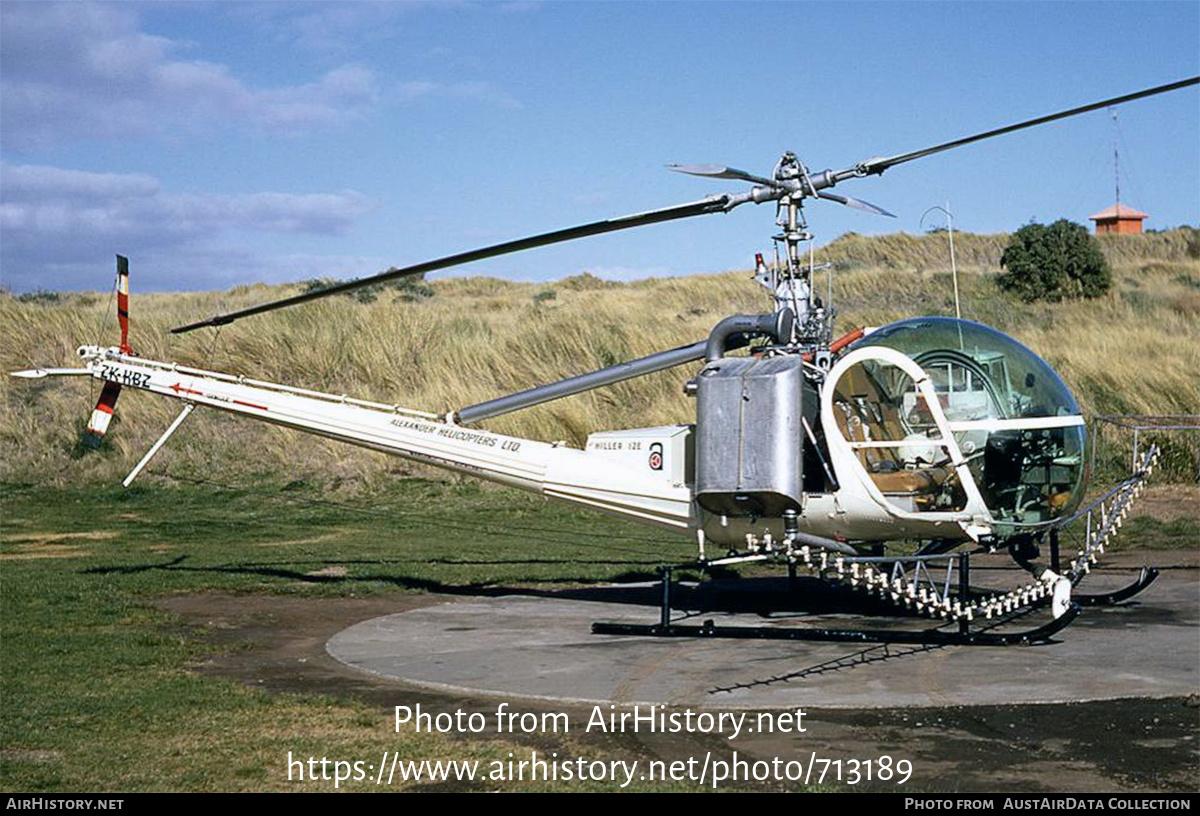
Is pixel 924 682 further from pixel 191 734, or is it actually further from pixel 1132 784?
pixel 191 734

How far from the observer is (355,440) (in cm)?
1440

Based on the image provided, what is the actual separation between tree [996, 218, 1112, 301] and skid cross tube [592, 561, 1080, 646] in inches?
1120

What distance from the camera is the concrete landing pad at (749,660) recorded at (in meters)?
9.73

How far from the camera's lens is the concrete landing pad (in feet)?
31.9

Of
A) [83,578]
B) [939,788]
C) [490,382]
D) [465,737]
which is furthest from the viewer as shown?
[490,382]

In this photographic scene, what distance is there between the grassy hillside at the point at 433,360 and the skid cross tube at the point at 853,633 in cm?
1192

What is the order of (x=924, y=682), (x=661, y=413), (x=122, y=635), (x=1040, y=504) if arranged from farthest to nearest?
(x=661, y=413) → (x=122, y=635) → (x=1040, y=504) → (x=924, y=682)

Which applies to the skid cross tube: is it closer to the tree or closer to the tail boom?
the tail boom

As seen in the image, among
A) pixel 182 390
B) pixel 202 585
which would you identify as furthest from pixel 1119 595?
pixel 182 390

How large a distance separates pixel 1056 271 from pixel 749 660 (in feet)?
101

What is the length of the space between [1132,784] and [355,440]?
9.12m

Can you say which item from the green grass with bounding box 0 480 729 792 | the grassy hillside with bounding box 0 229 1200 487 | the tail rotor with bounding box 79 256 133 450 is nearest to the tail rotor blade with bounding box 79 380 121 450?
the tail rotor with bounding box 79 256 133 450

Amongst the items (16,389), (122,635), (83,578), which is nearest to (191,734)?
(122,635)

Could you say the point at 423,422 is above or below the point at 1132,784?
above
